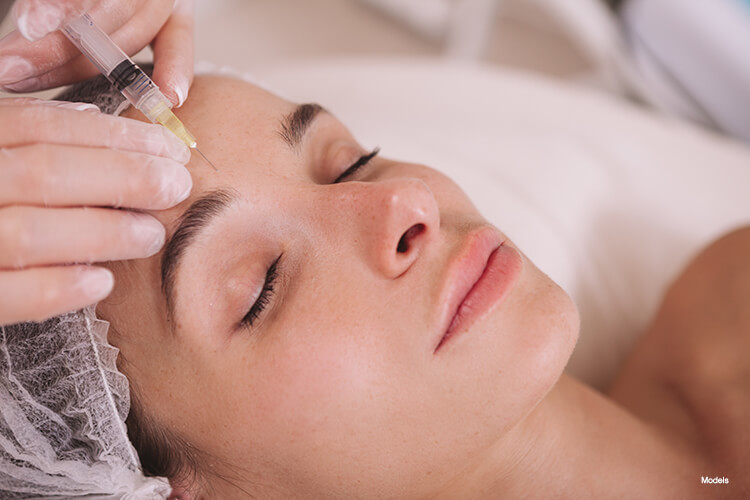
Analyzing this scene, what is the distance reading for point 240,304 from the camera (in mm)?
849

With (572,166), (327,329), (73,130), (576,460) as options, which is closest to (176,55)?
(73,130)

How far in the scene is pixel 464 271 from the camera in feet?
2.83

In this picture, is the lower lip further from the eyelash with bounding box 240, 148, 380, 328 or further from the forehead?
the forehead

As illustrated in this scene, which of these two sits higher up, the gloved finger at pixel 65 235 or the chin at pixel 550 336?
→ the chin at pixel 550 336

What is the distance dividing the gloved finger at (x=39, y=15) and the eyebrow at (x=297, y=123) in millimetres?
322

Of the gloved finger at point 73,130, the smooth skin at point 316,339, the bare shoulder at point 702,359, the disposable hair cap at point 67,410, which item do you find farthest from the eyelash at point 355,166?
the bare shoulder at point 702,359

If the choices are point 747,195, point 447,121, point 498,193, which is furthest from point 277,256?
point 747,195

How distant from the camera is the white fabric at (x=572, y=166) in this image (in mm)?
1521

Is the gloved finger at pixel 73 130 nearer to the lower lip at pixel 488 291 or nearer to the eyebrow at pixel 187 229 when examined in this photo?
the eyebrow at pixel 187 229

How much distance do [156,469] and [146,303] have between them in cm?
27

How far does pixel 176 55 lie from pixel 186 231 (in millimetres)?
305

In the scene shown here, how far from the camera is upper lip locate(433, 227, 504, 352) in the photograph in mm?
832

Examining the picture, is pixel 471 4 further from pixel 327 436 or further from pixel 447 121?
pixel 327 436

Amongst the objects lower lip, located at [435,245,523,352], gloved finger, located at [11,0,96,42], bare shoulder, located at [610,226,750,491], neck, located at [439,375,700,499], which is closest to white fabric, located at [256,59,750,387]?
bare shoulder, located at [610,226,750,491]
